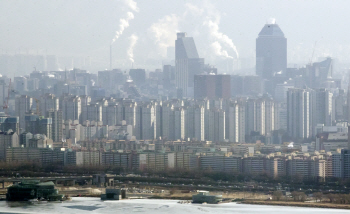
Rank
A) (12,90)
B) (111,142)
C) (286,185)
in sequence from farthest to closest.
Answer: (12,90) < (111,142) < (286,185)

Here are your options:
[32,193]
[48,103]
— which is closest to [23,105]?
[48,103]

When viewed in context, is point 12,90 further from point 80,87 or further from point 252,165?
point 252,165

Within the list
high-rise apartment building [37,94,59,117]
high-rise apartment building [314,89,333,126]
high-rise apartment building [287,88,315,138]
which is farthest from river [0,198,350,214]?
high-rise apartment building [37,94,59,117]

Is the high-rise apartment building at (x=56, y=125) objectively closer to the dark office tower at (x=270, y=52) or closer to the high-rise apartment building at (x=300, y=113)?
the high-rise apartment building at (x=300, y=113)

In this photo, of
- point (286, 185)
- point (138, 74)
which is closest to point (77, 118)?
point (138, 74)

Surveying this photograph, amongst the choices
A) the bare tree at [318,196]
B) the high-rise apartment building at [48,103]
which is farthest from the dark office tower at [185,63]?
the bare tree at [318,196]

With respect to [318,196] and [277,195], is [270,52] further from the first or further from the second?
[318,196]
